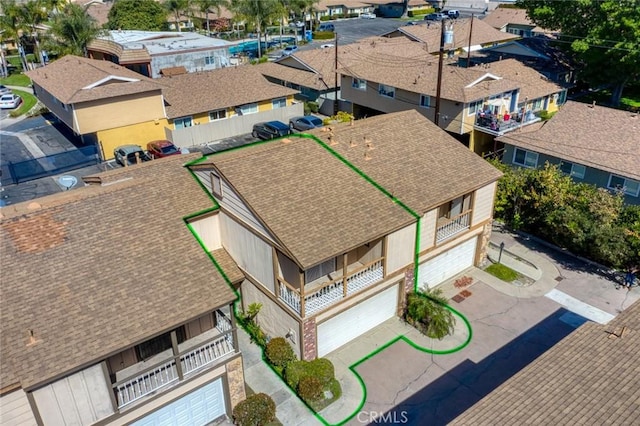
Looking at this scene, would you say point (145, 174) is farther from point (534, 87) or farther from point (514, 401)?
point (534, 87)

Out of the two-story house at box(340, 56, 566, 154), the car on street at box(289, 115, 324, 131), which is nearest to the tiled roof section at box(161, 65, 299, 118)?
the car on street at box(289, 115, 324, 131)

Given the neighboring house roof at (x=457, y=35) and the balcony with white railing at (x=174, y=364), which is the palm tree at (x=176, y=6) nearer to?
the neighboring house roof at (x=457, y=35)

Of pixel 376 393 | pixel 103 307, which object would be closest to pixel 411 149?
pixel 376 393

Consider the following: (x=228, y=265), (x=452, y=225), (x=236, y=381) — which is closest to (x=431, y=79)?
(x=452, y=225)

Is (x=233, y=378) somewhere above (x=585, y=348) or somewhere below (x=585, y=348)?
below

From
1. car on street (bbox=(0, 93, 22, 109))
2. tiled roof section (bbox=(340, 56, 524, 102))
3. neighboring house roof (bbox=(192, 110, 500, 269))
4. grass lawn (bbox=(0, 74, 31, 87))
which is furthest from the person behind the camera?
grass lawn (bbox=(0, 74, 31, 87))

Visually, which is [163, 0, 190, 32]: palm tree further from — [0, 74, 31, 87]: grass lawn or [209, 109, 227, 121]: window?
[209, 109, 227, 121]: window
